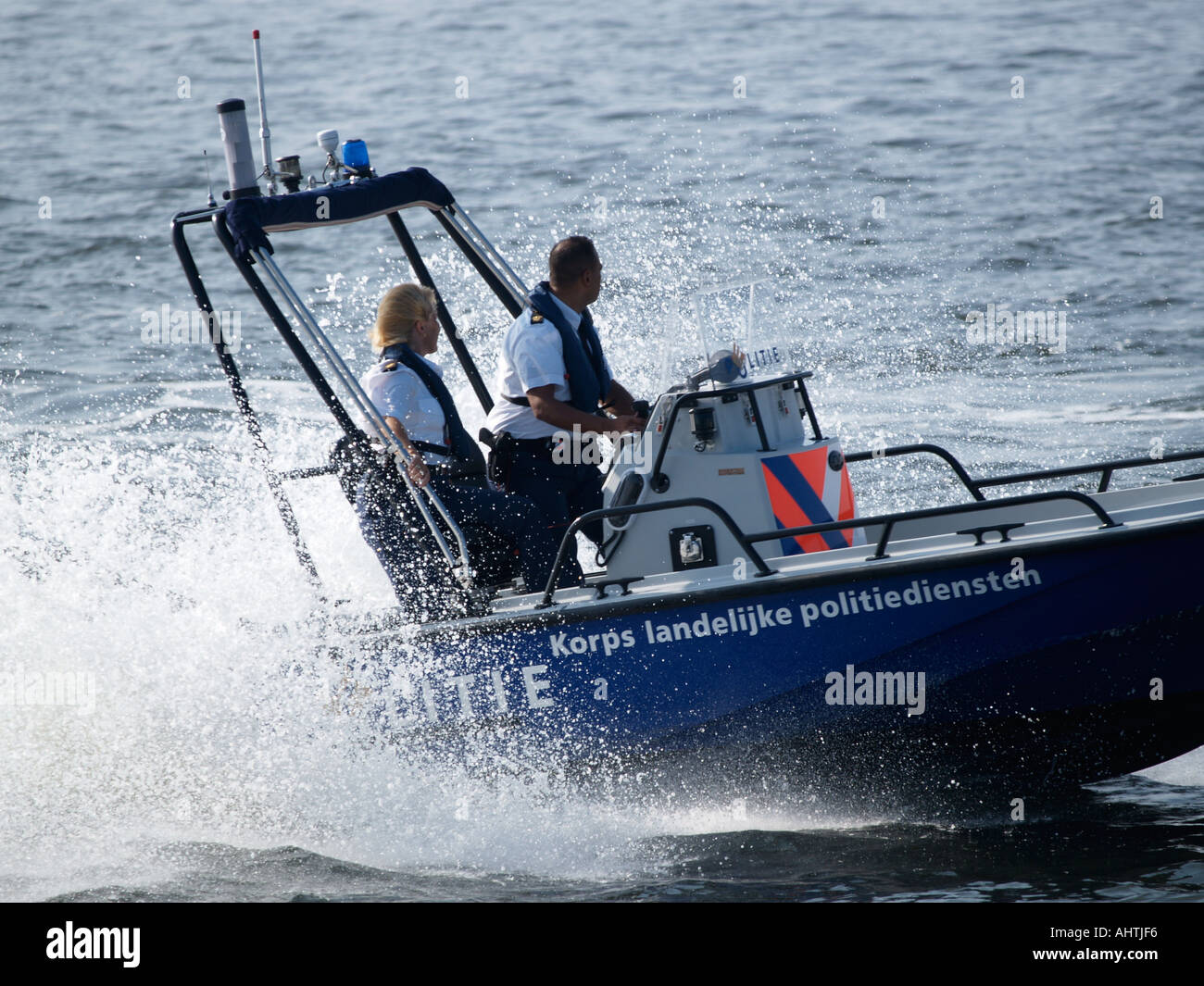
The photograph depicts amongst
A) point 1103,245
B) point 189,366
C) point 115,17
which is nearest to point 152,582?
point 189,366

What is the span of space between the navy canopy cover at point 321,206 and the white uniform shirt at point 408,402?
65 centimetres

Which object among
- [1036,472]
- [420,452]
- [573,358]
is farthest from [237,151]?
[1036,472]

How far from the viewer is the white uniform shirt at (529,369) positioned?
556 centimetres

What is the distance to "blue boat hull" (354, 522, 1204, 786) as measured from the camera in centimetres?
498

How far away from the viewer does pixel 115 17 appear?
2500 centimetres

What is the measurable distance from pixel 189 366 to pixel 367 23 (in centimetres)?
1208

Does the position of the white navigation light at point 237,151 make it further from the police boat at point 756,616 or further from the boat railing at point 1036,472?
the boat railing at point 1036,472

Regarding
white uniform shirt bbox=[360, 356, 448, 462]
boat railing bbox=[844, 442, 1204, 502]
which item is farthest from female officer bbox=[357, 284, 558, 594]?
boat railing bbox=[844, 442, 1204, 502]

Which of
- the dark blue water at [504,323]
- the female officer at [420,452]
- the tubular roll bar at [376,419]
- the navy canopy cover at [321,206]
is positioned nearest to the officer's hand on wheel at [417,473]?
the tubular roll bar at [376,419]

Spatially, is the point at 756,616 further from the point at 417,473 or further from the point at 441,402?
the point at 441,402

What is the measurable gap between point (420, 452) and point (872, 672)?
6.52 feet

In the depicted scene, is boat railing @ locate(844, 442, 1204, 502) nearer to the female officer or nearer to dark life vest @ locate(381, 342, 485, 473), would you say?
the female officer

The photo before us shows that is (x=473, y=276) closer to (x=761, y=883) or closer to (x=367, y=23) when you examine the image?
(x=761, y=883)

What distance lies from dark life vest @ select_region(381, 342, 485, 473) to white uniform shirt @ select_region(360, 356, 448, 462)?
20 mm
